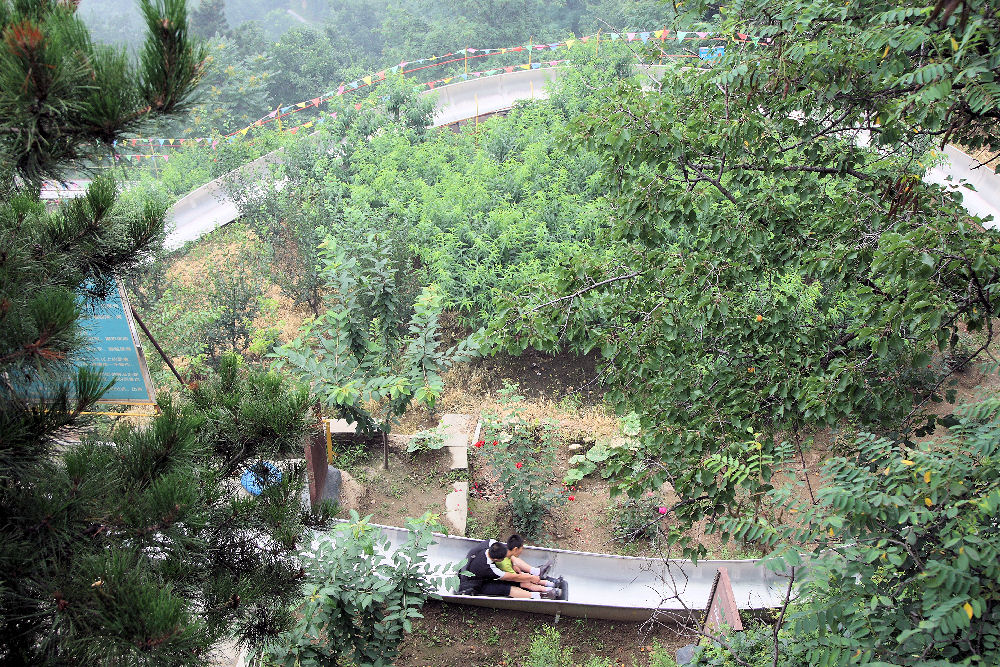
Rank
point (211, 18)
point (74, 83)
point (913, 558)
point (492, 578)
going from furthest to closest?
point (211, 18)
point (492, 578)
point (913, 558)
point (74, 83)

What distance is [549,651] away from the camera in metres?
5.87

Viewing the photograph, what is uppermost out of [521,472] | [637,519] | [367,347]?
[367,347]

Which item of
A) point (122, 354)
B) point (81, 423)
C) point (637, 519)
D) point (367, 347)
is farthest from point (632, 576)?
point (81, 423)

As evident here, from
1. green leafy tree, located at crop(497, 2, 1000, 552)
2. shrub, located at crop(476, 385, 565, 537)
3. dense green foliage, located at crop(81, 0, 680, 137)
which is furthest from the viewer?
dense green foliage, located at crop(81, 0, 680, 137)

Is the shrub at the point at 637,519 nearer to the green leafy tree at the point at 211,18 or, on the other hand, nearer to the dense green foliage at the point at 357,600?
the dense green foliage at the point at 357,600

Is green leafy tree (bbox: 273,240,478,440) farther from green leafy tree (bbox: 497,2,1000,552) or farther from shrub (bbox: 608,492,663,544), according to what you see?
shrub (bbox: 608,492,663,544)

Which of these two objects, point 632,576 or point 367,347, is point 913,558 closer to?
point 632,576

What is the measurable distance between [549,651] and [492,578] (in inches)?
33.2

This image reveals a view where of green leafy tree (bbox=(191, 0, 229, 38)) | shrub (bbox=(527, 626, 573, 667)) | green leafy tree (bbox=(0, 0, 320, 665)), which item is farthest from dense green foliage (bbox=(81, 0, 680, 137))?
green leafy tree (bbox=(0, 0, 320, 665))

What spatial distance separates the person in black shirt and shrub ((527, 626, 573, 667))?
392 mm

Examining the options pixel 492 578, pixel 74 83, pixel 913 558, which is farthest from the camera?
pixel 492 578

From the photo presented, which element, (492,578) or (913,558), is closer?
(913,558)

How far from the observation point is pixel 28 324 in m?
2.66

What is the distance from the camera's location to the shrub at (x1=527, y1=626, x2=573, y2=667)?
5.83 m
